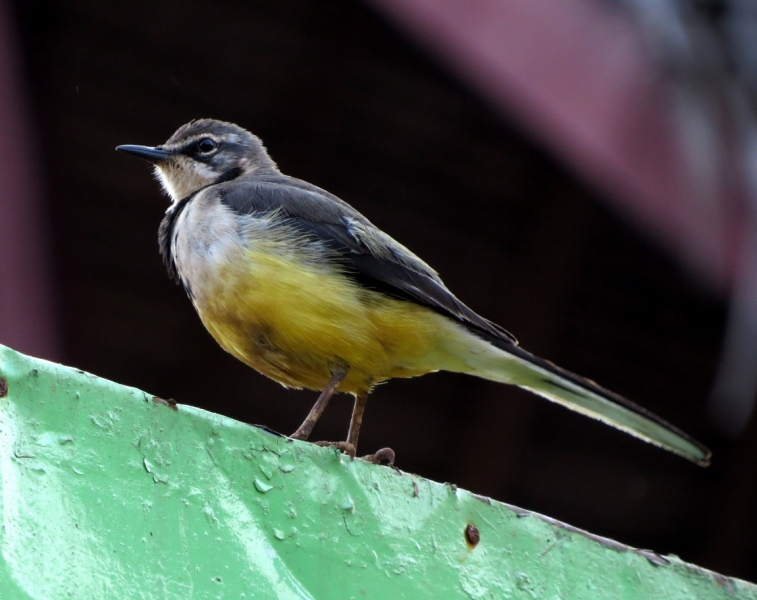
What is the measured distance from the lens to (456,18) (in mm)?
5168

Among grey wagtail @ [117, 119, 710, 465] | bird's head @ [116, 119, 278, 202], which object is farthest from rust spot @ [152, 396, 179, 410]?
bird's head @ [116, 119, 278, 202]

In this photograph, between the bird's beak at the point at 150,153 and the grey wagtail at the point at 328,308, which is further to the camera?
the bird's beak at the point at 150,153

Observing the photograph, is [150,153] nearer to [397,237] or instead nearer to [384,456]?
[384,456]

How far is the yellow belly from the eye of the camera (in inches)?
150

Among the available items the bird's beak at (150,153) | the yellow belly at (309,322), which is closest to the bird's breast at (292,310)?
the yellow belly at (309,322)

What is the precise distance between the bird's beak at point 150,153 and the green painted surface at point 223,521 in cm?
276

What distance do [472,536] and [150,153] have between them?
9.86ft

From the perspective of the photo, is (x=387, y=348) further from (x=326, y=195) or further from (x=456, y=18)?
(x=456, y=18)

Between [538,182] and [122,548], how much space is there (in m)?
4.93

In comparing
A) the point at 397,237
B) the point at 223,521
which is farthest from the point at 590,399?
the point at 397,237

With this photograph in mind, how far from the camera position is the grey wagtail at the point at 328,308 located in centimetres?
384

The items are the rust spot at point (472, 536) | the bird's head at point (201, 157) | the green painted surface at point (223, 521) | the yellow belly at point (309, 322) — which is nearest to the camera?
the green painted surface at point (223, 521)

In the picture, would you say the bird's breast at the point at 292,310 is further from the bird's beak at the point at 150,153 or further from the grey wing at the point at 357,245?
the bird's beak at the point at 150,153

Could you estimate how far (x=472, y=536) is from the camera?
280cm
